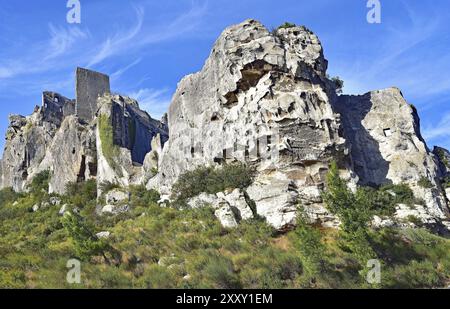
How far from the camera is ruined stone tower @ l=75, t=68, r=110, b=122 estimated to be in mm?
49844

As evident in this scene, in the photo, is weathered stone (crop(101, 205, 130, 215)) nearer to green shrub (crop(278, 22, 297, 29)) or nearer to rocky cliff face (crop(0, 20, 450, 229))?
rocky cliff face (crop(0, 20, 450, 229))

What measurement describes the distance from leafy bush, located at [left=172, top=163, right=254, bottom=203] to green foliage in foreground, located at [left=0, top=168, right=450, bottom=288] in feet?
7.52

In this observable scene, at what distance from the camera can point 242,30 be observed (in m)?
34.8

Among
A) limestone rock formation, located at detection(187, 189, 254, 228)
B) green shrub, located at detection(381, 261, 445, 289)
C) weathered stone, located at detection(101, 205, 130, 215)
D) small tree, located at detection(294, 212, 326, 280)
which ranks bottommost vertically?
green shrub, located at detection(381, 261, 445, 289)

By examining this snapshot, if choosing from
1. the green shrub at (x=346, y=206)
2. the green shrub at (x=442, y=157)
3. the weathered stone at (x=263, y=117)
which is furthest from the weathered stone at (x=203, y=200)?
the green shrub at (x=442, y=157)

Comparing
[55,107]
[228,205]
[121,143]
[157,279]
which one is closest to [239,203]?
[228,205]

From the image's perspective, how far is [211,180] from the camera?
101 ft

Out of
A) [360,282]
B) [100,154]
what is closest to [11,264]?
[360,282]

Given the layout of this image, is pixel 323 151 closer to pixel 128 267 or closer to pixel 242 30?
pixel 242 30

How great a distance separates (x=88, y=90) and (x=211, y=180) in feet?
85.1

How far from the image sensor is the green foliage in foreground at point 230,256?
65.2 feet

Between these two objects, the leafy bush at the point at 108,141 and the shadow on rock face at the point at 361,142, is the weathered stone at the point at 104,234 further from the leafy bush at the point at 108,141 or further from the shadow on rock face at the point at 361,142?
the shadow on rock face at the point at 361,142

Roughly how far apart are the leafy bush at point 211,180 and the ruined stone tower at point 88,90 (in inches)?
828

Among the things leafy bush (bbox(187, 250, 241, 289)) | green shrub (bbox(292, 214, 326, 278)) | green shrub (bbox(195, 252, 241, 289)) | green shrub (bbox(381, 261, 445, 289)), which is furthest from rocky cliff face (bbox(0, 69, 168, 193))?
green shrub (bbox(381, 261, 445, 289))
